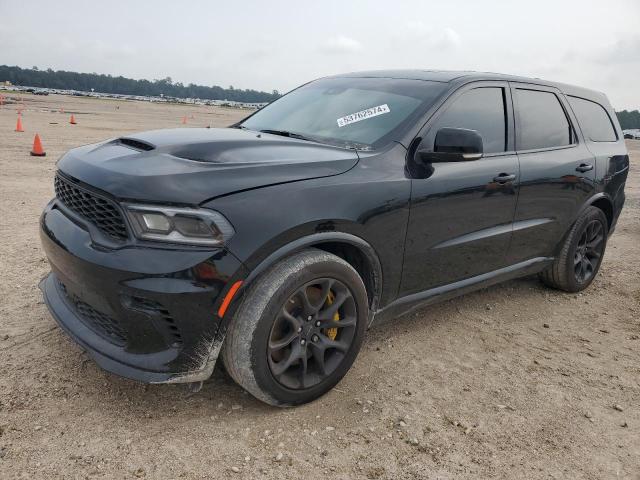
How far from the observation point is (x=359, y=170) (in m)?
2.90

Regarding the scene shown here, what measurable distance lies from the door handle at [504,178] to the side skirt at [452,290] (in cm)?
69

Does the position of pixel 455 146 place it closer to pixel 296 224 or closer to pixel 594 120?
pixel 296 224

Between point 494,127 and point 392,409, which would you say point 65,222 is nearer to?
point 392,409

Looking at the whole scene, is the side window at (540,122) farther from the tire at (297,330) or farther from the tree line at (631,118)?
the tree line at (631,118)

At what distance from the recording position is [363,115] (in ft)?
11.3

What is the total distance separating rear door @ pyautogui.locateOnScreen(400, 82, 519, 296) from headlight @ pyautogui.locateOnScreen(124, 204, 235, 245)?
1238 millimetres

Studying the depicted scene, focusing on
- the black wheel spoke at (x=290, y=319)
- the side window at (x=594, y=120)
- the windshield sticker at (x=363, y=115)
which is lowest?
the black wheel spoke at (x=290, y=319)

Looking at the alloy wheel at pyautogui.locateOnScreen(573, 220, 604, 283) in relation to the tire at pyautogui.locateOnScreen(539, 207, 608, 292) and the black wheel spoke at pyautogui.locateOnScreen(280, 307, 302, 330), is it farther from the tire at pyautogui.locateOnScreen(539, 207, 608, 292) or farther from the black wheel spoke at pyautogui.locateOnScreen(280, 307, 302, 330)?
the black wheel spoke at pyautogui.locateOnScreen(280, 307, 302, 330)

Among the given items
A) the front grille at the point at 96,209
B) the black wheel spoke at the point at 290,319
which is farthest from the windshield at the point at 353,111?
the front grille at the point at 96,209

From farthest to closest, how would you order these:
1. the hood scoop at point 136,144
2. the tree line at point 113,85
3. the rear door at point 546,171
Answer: the tree line at point 113,85 → the rear door at point 546,171 → the hood scoop at point 136,144

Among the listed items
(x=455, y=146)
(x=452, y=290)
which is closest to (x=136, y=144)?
(x=455, y=146)

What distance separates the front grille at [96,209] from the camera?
2.43 meters

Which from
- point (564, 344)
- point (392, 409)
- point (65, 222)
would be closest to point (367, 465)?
point (392, 409)

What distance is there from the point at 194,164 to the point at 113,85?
161923 millimetres
